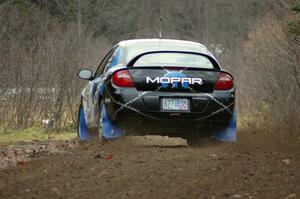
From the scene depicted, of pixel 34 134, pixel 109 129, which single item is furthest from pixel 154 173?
pixel 34 134

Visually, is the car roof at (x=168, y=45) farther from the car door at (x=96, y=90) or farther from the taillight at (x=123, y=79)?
the taillight at (x=123, y=79)

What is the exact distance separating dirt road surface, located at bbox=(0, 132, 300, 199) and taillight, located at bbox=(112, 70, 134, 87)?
0.80m

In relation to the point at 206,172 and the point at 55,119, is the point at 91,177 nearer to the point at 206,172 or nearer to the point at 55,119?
the point at 206,172

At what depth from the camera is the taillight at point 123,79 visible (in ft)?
34.3

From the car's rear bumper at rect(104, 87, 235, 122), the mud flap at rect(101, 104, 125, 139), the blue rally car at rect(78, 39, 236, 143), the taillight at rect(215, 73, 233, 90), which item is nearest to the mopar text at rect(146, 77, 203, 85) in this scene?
the blue rally car at rect(78, 39, 236, 143)

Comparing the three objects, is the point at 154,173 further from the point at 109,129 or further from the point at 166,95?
the point at 109,129

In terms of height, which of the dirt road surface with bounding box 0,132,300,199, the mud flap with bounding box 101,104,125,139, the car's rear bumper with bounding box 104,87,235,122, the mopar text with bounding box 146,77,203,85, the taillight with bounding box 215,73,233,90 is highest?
the mopar text with bounding box 146,77,203,85

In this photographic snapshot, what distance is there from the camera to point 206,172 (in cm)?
805

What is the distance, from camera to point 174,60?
10875 millimetres

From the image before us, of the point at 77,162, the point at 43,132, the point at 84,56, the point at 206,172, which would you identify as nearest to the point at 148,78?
the point at 77,162

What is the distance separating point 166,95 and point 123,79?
585 millimetres

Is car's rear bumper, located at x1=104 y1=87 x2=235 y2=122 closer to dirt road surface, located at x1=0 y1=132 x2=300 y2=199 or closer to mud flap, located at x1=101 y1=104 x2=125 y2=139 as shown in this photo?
mud flap, located at x1=101 y1=104 x2=125 y2=139

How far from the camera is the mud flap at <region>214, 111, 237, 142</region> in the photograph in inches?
435

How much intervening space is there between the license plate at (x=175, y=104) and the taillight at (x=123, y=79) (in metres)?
0.48
